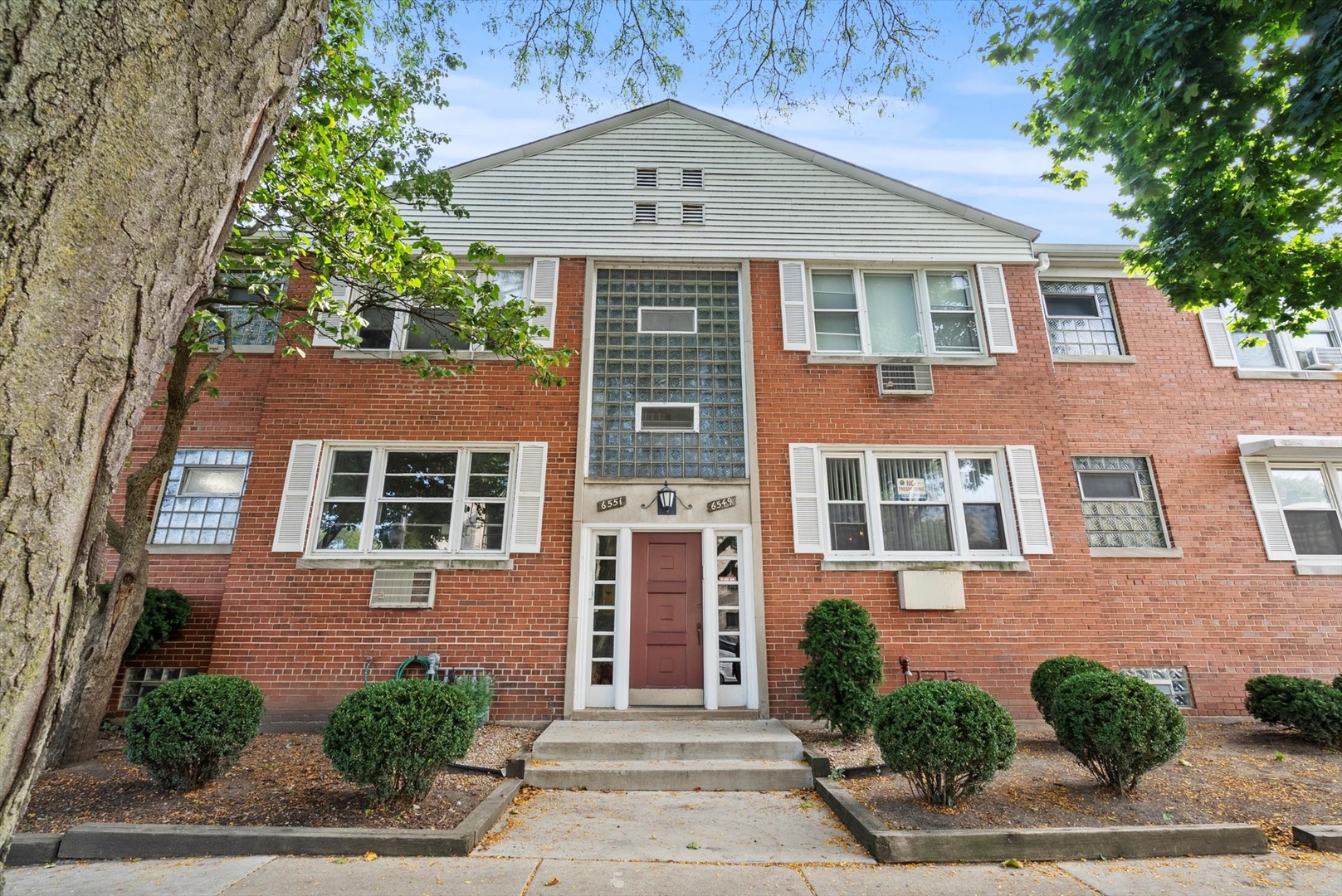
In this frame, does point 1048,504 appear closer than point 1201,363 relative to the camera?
Yes

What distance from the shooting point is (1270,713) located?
7.00 m

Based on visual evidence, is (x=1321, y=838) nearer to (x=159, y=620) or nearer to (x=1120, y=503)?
(x=1120, y=503)

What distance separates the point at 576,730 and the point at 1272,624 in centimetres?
953

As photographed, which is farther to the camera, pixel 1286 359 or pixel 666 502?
pixel 1286 359

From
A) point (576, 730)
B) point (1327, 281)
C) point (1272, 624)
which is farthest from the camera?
point (1272, 624)

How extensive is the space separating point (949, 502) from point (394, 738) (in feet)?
23.7

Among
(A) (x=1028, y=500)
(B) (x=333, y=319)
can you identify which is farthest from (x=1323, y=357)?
(B) (x=333, y=319)

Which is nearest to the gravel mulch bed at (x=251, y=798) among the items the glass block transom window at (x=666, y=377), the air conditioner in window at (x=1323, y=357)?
the glass block transom window at (x=666, y=377)

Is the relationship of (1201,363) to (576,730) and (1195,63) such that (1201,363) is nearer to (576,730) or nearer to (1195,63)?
(1195,63)

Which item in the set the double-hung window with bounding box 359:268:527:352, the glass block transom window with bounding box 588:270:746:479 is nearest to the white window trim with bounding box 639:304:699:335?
the glass block transom window with bounding box 588:270:746:479

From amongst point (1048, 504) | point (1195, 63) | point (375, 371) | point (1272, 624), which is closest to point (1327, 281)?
point (1195, 63)

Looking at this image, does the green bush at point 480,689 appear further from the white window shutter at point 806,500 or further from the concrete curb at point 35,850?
the white window shutter at point 806,500

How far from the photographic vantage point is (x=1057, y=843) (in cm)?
419

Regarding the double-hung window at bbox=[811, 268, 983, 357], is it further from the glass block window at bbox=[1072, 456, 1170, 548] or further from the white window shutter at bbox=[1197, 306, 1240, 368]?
the white window shutter at bbox=[1197, 306, 1240, 368]
